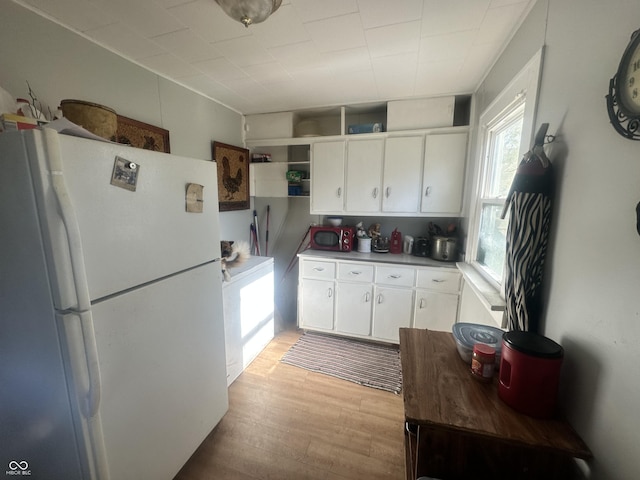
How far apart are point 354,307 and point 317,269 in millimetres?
538

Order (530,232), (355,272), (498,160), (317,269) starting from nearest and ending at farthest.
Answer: (530,232) < (498,160) < (355,272) < (317,269)

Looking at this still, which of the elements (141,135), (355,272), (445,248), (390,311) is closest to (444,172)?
(445,248)

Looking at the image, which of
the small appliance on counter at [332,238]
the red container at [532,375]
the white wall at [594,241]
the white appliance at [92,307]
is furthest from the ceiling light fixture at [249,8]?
the small appliance on counter at [332,238]

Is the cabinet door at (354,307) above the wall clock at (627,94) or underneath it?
underneath

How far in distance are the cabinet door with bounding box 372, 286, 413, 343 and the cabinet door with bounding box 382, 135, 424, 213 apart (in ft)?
2.67

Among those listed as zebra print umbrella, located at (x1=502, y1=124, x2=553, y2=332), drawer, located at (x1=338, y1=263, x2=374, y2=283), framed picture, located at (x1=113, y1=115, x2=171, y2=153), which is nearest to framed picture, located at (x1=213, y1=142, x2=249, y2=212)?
framed picture, located at (x1=113, y1=115, x2=171, y2=153)

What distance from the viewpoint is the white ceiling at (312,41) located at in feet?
4.20

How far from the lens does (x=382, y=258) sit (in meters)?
2.55

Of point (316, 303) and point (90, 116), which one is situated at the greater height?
point (90, 116)

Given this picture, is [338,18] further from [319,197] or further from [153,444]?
[153,444]

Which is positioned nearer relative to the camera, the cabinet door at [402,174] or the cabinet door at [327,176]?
the cabinet door at [402,174]

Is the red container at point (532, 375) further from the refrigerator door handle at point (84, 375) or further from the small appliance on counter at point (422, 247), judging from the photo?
the small appliance on counter at point (422, 247)

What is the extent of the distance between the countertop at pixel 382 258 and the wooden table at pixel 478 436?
1479 millimetres

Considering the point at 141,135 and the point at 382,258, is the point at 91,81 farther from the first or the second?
the point at 382,258
